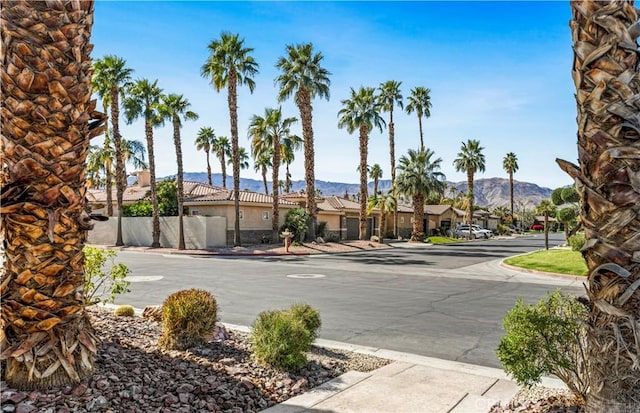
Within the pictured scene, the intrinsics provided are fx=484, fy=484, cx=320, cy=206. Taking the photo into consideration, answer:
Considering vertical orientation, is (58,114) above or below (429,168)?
below

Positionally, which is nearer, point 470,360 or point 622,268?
point 622,268

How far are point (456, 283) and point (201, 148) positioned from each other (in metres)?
62.3

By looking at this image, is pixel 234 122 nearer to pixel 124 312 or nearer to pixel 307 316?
pixel 124 312

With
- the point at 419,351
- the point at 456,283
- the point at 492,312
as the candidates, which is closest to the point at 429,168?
the point at 456,283

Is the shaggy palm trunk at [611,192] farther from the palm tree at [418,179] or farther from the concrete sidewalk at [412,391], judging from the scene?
the palm tree at [418,179]

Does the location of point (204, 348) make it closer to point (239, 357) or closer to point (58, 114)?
point (239, 357)

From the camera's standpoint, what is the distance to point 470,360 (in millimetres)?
7617

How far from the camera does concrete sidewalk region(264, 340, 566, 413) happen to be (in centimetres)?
520

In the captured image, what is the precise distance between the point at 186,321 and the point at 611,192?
18.1 ft

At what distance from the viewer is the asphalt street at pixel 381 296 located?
30.0ft

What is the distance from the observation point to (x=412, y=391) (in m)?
5.79

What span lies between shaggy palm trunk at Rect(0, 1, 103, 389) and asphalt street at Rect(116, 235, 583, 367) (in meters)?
5.40

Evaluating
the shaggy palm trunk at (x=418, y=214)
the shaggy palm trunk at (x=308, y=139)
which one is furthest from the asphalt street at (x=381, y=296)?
the shaggy palm trunk at (x=418, y=214)

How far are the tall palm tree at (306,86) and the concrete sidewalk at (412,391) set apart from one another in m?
33.1
